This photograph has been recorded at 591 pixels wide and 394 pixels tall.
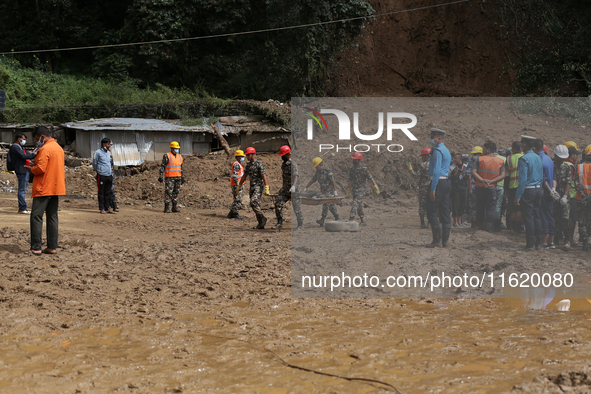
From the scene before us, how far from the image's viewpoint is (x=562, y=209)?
836cm

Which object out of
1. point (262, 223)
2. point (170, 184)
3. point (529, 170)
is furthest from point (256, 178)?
point (529, 170)

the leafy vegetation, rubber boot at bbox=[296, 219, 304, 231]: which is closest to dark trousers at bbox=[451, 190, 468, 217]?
rubber boot at bbox=[296, 219, 304, 231]

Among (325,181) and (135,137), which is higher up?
(135,137)

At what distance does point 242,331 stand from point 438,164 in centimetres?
432

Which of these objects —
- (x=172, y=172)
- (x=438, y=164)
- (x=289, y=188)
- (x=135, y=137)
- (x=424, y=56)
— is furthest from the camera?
(x=424, y=56)

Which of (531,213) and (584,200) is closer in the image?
(531,213)

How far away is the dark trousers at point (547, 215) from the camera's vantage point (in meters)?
8.20

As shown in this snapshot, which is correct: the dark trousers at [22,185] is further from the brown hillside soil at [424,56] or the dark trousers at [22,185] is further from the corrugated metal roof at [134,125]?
the brown hillside soil at [424,56]

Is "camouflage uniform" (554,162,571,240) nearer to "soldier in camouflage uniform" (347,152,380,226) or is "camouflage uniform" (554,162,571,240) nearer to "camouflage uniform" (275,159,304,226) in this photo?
"soldier in camouflage uniform" (347,152,380,226)

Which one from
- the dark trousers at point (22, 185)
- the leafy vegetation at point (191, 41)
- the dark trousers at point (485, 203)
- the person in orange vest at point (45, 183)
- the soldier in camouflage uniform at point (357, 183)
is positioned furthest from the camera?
the leafy vegetation at point (191, 41)

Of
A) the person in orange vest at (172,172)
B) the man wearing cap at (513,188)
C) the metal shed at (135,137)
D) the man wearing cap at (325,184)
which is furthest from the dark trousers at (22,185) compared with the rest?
the man wearing cap at (513,188)

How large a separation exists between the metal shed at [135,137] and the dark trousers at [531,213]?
47.9 ft

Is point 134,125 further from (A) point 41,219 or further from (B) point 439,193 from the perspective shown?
(B) point 439,193

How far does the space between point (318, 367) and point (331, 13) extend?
21.1 metres
